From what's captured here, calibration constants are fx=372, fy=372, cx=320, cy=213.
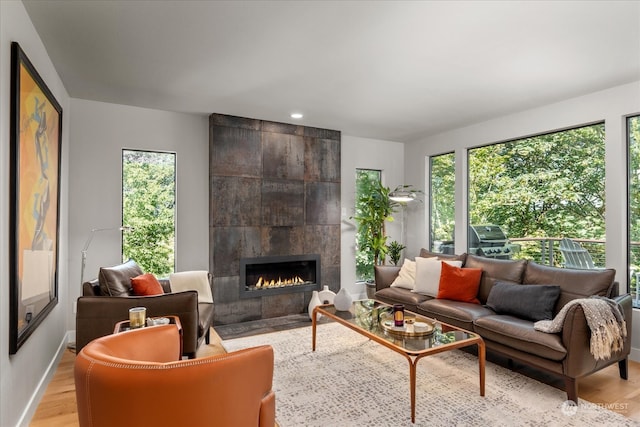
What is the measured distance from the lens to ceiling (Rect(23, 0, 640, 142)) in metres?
2.27

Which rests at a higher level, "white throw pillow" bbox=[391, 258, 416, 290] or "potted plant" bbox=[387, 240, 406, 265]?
"potted plant" bbox=[387, 240, 406, 265]

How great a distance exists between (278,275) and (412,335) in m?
2.55

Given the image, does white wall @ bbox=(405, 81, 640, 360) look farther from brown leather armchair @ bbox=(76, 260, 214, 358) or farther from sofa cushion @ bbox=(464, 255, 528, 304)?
brown leather armchair @ bbox=(76, 260, 214, 358)

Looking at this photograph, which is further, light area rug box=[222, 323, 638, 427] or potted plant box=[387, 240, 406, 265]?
potted plant box=[387, 240, 406, 265]

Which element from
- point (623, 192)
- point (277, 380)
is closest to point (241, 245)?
point (277, 380)

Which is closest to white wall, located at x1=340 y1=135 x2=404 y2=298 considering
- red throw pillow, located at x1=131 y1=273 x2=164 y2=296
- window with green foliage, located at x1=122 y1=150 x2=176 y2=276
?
window with green foliage, located at x1=122 y1=150 x2=176 y2=276

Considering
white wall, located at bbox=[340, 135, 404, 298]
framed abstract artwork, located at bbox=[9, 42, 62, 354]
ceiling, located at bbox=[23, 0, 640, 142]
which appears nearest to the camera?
framed abstract artwork, located at bbox=[9, 42, 62, 354]

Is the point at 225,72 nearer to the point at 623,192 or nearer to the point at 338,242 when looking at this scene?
the point at 338,242

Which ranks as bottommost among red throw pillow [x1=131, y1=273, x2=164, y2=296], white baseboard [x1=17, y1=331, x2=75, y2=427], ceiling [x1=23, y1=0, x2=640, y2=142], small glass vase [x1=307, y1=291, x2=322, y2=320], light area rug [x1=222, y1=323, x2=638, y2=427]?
light area rug [x1=222, y1=323, x2=638, y2=427]

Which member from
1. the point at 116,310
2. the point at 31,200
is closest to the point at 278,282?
the point at 116,310

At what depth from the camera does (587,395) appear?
2738 millimetres

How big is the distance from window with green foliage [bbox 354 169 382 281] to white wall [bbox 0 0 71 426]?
3.91 metres

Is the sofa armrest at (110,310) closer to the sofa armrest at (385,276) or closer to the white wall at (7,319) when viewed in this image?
the white wall at (7,319)

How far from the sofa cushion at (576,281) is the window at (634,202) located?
61 centimetres
